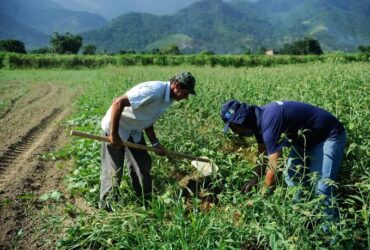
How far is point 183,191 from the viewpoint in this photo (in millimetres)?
4949

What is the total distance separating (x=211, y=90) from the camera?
8.33 meters

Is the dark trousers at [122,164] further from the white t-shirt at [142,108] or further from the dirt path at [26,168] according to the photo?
the dirt path at [26,168]

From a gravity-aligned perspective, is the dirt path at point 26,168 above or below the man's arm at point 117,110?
below

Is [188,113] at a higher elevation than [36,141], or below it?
higher

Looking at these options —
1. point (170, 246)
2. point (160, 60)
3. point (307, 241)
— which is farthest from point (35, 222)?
point (160, 60)

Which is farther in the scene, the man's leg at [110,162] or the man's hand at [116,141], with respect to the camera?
the man's leg at [110,162]

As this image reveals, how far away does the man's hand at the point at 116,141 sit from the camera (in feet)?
13.6

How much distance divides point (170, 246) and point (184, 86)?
176 centimetres

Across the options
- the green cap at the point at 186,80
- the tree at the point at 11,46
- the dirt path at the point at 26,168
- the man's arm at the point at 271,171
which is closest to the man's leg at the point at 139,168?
the green cap at the point at 186,80

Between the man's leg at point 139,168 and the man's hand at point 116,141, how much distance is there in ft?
0.99

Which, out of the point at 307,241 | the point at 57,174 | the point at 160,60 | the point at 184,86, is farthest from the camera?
the point at 160,60

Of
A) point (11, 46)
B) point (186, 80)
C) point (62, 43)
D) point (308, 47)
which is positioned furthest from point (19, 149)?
point (62, 43)

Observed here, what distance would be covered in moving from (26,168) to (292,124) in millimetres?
4251

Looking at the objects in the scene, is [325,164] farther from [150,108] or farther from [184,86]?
[150,108]
